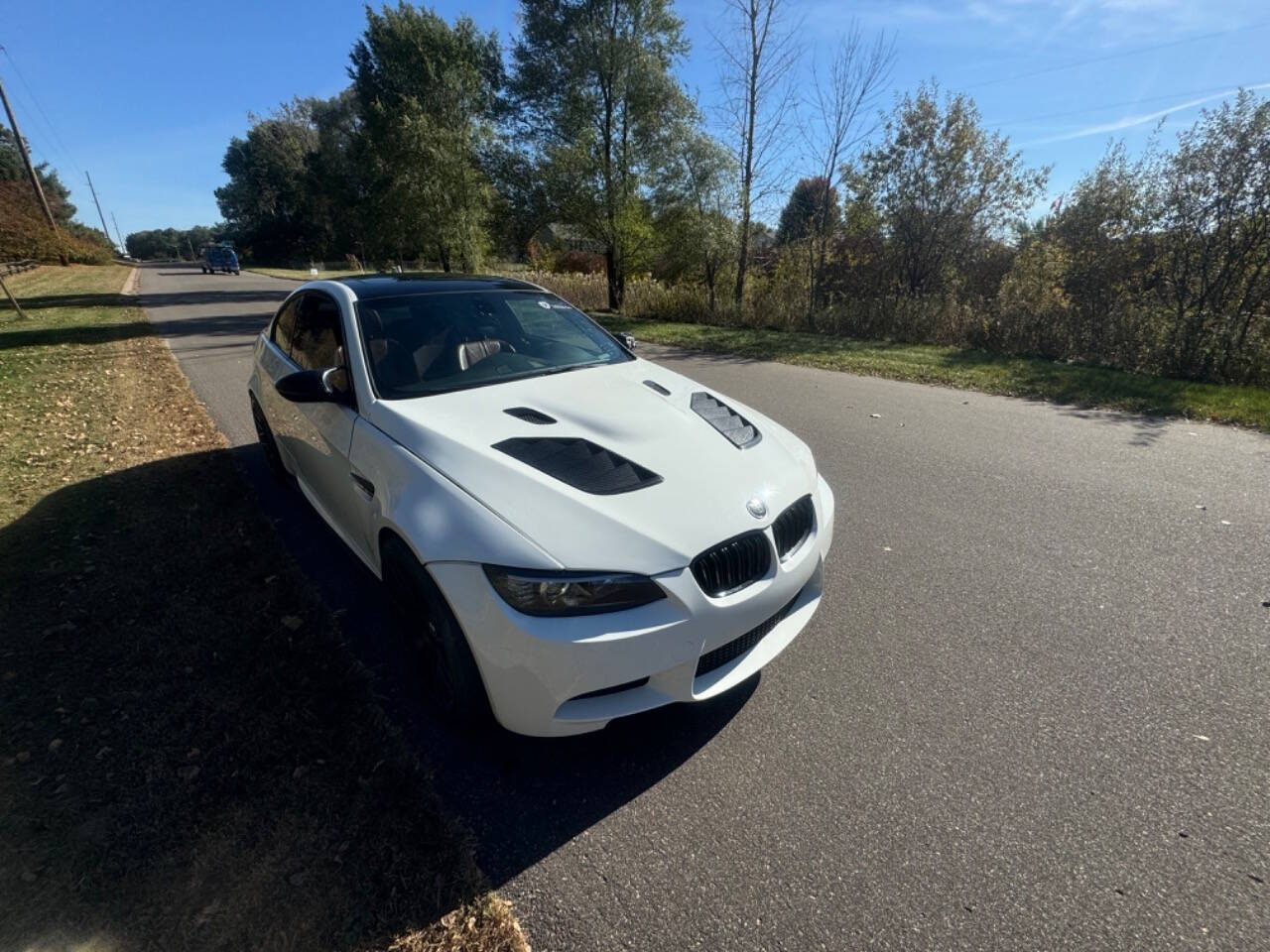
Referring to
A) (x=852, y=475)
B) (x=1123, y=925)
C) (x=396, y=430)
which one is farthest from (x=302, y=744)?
(x=852, y=475)

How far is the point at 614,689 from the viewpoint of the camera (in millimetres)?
2002

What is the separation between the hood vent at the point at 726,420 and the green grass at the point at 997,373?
6.71m

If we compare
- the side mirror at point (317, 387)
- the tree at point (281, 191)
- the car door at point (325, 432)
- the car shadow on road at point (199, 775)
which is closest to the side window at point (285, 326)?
the car door at point (325, 432)

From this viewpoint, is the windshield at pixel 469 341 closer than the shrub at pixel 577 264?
Yes

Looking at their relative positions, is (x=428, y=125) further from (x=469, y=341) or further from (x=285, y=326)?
(x=469, y=341)

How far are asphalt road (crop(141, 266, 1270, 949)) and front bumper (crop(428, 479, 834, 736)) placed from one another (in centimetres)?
37

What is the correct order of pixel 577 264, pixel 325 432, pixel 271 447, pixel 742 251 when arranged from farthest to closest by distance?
pixel 577 264 < pixel 742 251 < pixel 271 447 < pixel 325 432

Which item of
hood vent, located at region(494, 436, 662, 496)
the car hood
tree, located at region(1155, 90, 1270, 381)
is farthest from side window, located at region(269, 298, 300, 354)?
tree, located at region(1155, 90, 1270, 381)

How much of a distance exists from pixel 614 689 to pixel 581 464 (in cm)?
86

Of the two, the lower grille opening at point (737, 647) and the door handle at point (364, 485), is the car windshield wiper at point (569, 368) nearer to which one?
the door handle at point (364, 485)

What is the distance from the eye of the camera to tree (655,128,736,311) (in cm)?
1775

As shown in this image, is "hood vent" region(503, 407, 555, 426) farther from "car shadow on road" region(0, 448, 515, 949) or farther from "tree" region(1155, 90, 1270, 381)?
"tree" region(1155, 90, 1270, 381)

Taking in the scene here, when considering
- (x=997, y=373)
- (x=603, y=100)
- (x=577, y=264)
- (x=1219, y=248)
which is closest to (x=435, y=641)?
(x=997, y=373)

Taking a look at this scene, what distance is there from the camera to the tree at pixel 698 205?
58.2 ft
